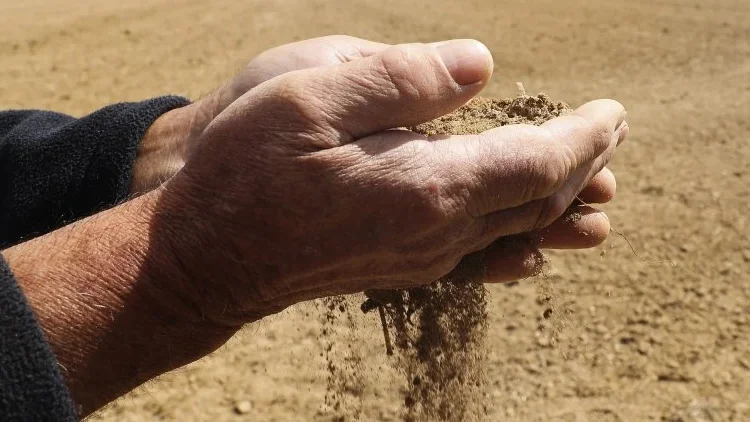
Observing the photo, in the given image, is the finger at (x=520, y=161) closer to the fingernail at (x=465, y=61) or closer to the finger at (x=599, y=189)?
the fingernail at (x=465, y=61)

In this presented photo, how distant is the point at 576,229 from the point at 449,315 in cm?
49

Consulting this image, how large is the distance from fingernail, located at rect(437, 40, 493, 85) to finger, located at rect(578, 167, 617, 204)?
74cm

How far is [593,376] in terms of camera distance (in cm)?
338

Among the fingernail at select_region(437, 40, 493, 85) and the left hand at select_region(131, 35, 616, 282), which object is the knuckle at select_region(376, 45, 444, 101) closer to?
the fingernail at select_region(437, 40, 493, 85)

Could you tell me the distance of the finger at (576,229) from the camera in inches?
88.0

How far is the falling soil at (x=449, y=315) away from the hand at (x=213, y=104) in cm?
63

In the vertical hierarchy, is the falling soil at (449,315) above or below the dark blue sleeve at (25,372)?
below

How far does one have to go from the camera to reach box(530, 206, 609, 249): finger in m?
→ 2.24

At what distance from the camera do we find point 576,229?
7.38 feet

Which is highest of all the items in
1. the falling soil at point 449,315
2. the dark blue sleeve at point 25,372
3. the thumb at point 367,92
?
the thumb at point 367,92

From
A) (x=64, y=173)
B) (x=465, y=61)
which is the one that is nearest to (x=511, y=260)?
(x=465, y=61)

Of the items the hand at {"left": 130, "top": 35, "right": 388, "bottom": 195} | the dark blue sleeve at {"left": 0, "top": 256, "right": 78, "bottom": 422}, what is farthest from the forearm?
the hand at {"left": 130, "top": 35, "right": 388, "bottom": 195}

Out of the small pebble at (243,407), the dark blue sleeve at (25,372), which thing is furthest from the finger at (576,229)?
the small pebble at (243,407)

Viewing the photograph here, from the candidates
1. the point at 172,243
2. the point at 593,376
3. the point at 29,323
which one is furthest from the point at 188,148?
the point at 593,376
